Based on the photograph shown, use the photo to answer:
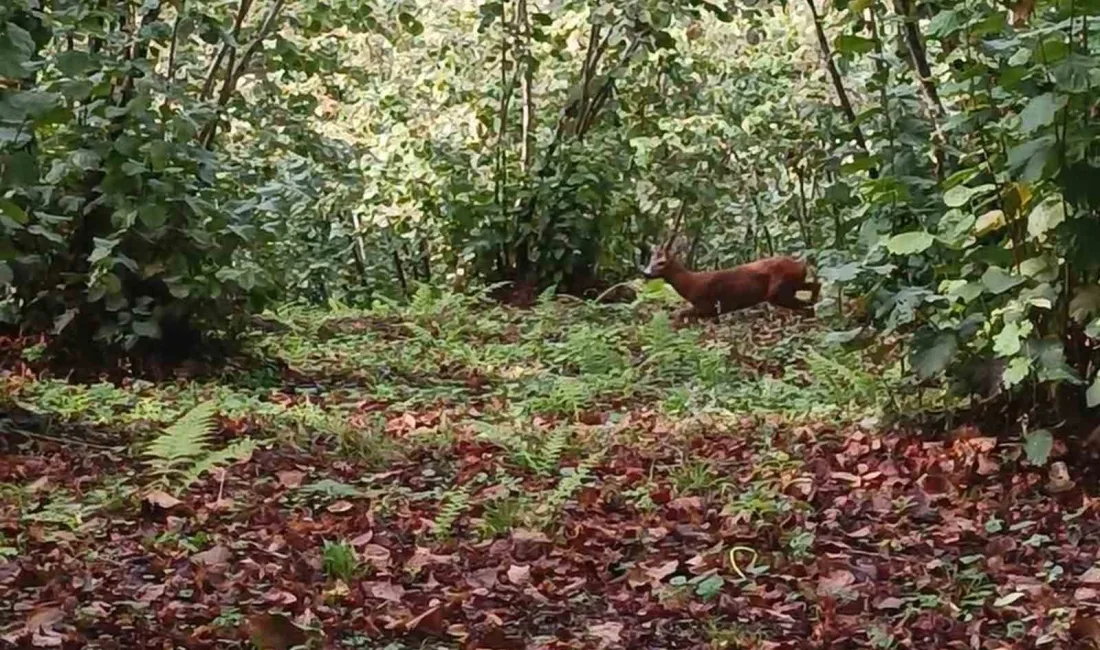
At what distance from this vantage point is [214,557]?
3.47m

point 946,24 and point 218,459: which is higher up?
point 946,24

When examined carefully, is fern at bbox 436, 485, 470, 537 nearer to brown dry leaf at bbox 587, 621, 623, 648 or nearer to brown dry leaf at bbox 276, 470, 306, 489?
brown dry leaf at bbox 276, 470, 306, 489

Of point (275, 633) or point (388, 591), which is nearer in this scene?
point (275, 633)

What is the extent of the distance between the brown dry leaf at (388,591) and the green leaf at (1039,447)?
1947mm

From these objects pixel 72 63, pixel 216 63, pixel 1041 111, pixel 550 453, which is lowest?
pixel 550 453

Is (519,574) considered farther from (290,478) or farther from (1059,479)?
(1059,479)

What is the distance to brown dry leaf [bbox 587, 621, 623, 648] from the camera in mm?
3012

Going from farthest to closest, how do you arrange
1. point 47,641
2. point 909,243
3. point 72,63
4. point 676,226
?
point 676,226 < point 72,63 < point 909,243 < point 47,641

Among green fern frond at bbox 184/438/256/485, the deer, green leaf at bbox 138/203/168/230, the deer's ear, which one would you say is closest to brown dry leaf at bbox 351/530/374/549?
green fern frond at bbox 184/438/256/485

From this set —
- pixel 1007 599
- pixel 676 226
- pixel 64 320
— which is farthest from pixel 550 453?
pixel 676 226

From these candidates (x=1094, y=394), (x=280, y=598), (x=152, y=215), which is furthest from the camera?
(x=152, y=215)

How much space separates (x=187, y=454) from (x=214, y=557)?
898 millimetres

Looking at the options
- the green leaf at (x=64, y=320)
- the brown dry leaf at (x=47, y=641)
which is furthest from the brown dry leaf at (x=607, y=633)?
the green leaf at (x=64, y=320)

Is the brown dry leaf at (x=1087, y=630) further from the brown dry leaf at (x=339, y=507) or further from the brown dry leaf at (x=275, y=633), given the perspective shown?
the brown dry leaf at (x=339, y=507)
